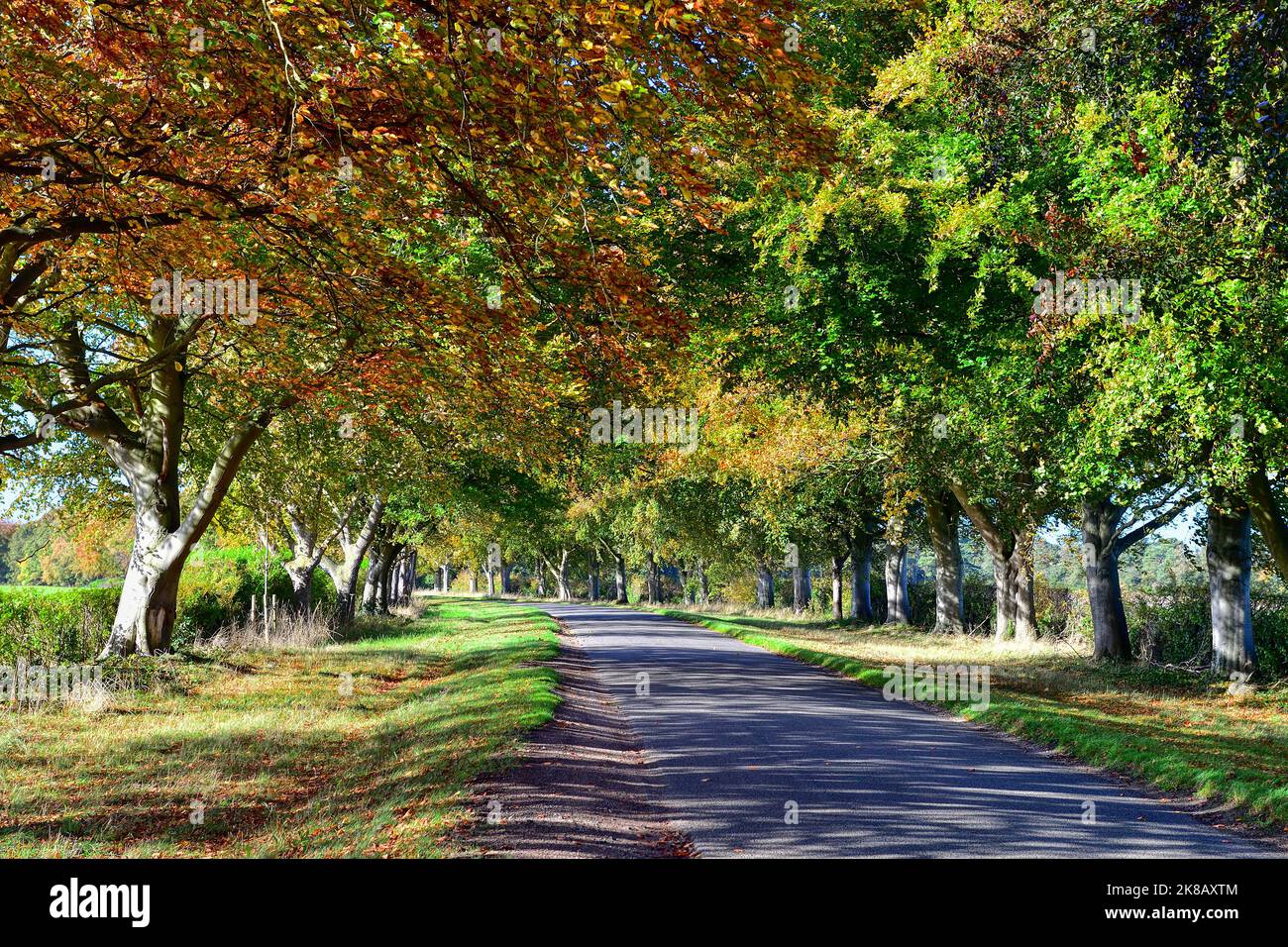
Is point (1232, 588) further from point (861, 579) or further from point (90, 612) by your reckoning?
point (90, 612)

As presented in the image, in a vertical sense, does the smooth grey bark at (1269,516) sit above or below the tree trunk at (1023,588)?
above

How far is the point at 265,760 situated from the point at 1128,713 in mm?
12630

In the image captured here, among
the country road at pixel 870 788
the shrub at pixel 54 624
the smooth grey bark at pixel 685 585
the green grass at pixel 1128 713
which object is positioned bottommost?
the smooth grey bark at pixel 685 585

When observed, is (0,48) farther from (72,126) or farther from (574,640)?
(574,640)

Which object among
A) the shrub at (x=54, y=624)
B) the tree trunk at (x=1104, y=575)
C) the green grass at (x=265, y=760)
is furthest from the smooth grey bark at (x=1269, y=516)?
the shrub at (x=54, y=624)

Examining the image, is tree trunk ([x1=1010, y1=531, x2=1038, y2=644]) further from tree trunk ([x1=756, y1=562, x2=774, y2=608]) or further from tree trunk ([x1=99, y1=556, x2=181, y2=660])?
tree trunk ([x1=756, y1=562, x2=774, y2=608])

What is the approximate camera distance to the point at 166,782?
981 cm

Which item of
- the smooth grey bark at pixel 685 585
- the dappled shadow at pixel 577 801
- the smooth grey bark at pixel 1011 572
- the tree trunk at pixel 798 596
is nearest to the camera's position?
the dappled shadow at pixel 577 801

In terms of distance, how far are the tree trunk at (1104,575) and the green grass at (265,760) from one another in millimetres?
13702

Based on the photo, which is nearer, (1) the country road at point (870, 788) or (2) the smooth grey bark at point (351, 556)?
(1) the country road at point (870, 788)

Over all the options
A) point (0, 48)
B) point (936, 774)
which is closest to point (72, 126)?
Answer: point (0, 48)

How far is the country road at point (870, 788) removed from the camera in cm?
674

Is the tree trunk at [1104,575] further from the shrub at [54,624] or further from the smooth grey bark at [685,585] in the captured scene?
the smooth grey bark at [685,585]

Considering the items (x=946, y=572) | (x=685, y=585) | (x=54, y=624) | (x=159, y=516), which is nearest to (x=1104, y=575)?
(x=946, y=572)
